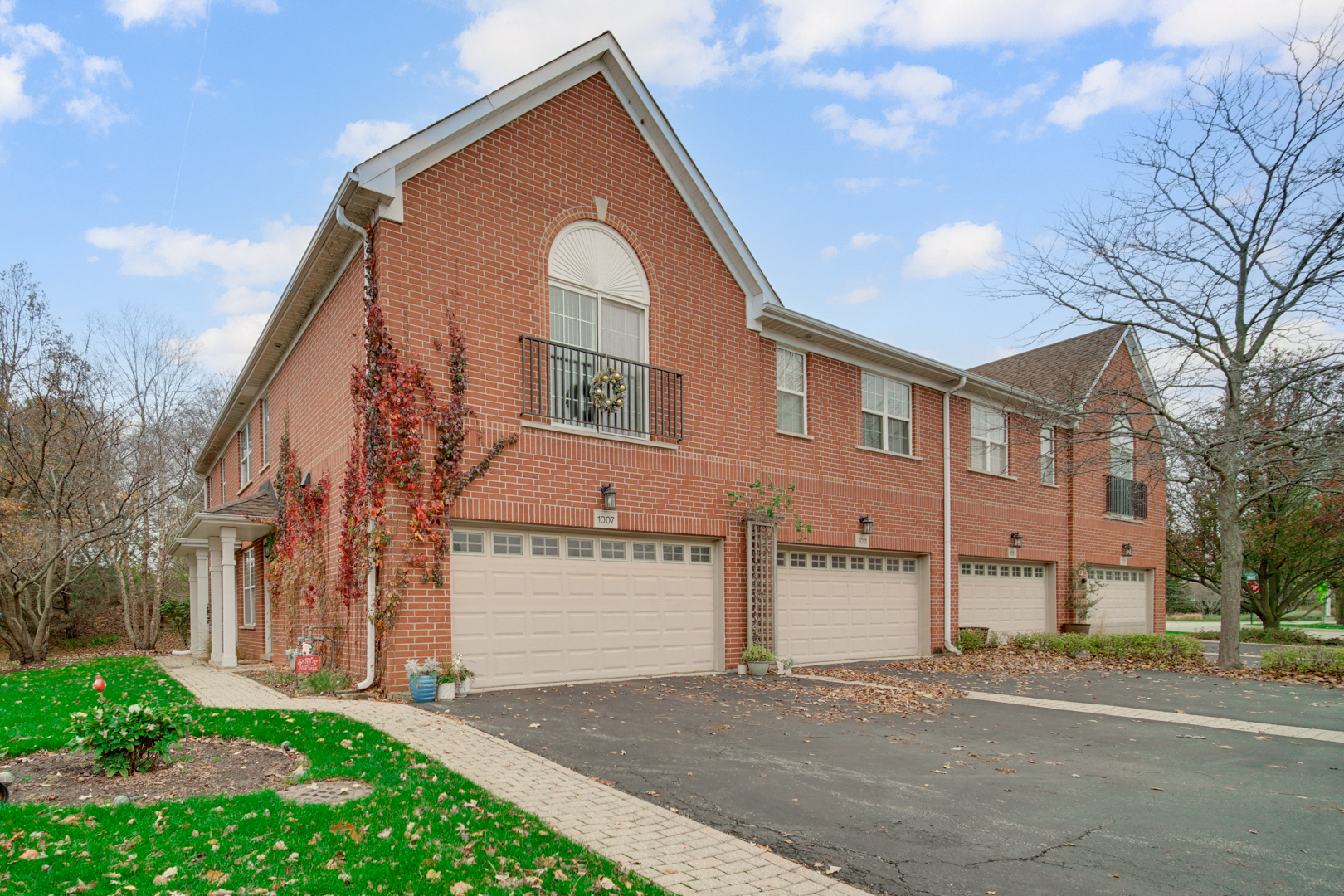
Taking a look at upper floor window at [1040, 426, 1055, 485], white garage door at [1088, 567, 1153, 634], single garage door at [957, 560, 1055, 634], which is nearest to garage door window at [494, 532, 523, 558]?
single garage door at [957, 560, 1055, 634]

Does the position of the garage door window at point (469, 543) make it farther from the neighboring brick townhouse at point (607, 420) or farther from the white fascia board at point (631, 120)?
the white fascia board at point (631, 120)

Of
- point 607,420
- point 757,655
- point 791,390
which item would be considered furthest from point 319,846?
point 791,390

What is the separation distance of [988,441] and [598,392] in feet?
37.4

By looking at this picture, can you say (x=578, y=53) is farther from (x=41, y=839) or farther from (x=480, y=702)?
(x=41, y=839)

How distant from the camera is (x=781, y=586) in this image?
13922 millimetres

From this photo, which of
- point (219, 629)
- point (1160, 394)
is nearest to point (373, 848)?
point (219, 629)

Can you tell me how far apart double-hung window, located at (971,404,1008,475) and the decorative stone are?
15.5m

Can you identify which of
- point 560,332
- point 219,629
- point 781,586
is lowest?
point 219,629

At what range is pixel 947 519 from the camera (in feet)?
55.5

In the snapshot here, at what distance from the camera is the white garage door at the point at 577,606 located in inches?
396

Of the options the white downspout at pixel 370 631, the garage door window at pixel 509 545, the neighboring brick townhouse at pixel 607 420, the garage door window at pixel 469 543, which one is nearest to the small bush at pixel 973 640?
the neighboring brick townhouse at pixel 607 420

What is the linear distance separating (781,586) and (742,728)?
584 cm

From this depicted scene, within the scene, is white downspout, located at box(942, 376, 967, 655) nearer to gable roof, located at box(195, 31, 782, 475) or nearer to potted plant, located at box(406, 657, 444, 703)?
gable roof, located at box(195, 31, 782, 475)

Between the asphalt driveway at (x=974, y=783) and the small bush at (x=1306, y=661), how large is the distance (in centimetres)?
418
